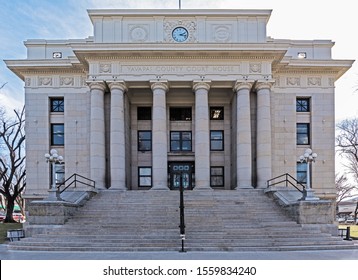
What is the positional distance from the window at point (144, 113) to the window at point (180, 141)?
2.48 metres

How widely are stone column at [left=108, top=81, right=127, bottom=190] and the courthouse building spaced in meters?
0.08

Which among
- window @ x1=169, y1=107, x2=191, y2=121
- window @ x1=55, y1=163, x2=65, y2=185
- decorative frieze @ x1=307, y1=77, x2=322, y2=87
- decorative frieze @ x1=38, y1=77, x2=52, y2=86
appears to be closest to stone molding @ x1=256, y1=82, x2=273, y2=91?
decorative frieze @ x1=307, y1=77, x2=322, y2=87

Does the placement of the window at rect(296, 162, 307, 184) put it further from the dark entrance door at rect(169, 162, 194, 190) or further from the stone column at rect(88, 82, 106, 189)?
the stone column at rect(88, 82, 106, 189)

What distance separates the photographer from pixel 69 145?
28328mm

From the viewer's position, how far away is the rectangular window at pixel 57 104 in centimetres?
2925

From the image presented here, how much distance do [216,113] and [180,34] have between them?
7.45m

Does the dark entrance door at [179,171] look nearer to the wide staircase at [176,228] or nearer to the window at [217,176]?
the window at [217,176]

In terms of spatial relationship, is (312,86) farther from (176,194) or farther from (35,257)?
(35,257)

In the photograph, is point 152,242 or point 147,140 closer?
point 152,242

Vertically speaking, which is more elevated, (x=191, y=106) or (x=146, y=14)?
(x=146, y=14)

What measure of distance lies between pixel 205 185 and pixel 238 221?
731 centimetres

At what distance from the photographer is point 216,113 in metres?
30.3

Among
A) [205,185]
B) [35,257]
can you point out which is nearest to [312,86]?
[205,185]

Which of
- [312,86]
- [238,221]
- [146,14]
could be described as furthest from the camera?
[312,86]
